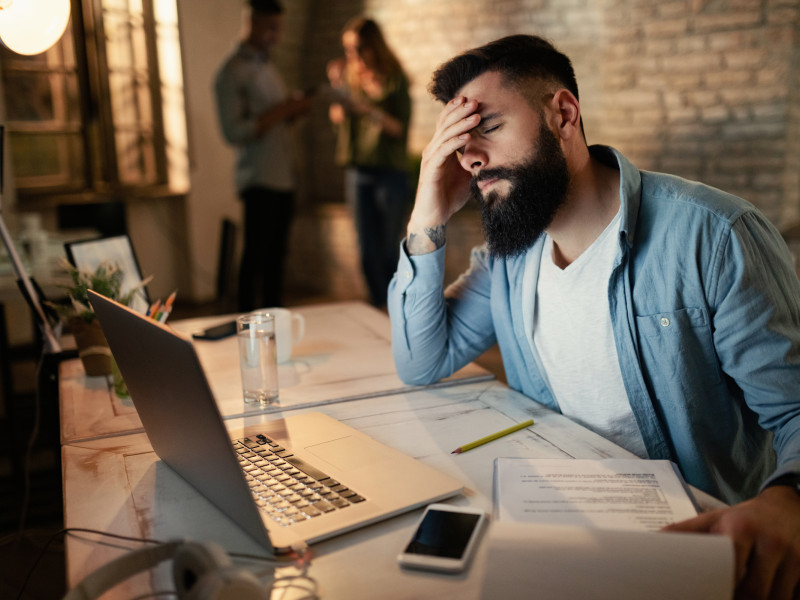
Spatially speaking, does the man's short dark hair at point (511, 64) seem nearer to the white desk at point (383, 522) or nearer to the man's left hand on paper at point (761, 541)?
the white desk at point (383, 522)

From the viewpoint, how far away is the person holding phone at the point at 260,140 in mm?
3641

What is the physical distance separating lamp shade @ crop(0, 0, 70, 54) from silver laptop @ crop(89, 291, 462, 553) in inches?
30.0

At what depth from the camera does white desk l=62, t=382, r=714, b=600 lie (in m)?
0.73

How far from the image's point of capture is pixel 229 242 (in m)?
2.85

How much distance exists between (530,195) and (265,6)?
2.78 metres

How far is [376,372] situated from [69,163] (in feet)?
12.5

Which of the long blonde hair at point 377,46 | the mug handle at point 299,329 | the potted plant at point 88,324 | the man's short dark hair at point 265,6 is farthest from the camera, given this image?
the long blonde hair at point 377,46

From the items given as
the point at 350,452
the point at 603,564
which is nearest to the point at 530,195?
the point at 350,452

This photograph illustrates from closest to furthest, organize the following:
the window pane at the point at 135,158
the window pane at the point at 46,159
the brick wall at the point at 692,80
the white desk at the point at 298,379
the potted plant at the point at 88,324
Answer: the white desk at the point at 298,379
the potted plant at the point at 88,324
the brick wall at the point at 692,80
the window pane at the point at 46,159
the window pane at the point at 135,158

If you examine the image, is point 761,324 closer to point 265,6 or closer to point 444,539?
point 444,539

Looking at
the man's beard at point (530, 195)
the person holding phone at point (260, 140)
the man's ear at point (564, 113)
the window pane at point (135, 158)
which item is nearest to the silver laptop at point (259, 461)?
the man's beard at point (530, 195)

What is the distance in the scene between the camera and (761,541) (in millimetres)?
755

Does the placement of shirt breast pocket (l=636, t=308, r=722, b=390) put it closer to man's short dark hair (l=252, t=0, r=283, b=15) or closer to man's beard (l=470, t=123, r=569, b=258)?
man's beard (l=470, t=123, r=569, b=258)

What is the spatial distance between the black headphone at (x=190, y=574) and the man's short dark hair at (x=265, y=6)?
3.34m
